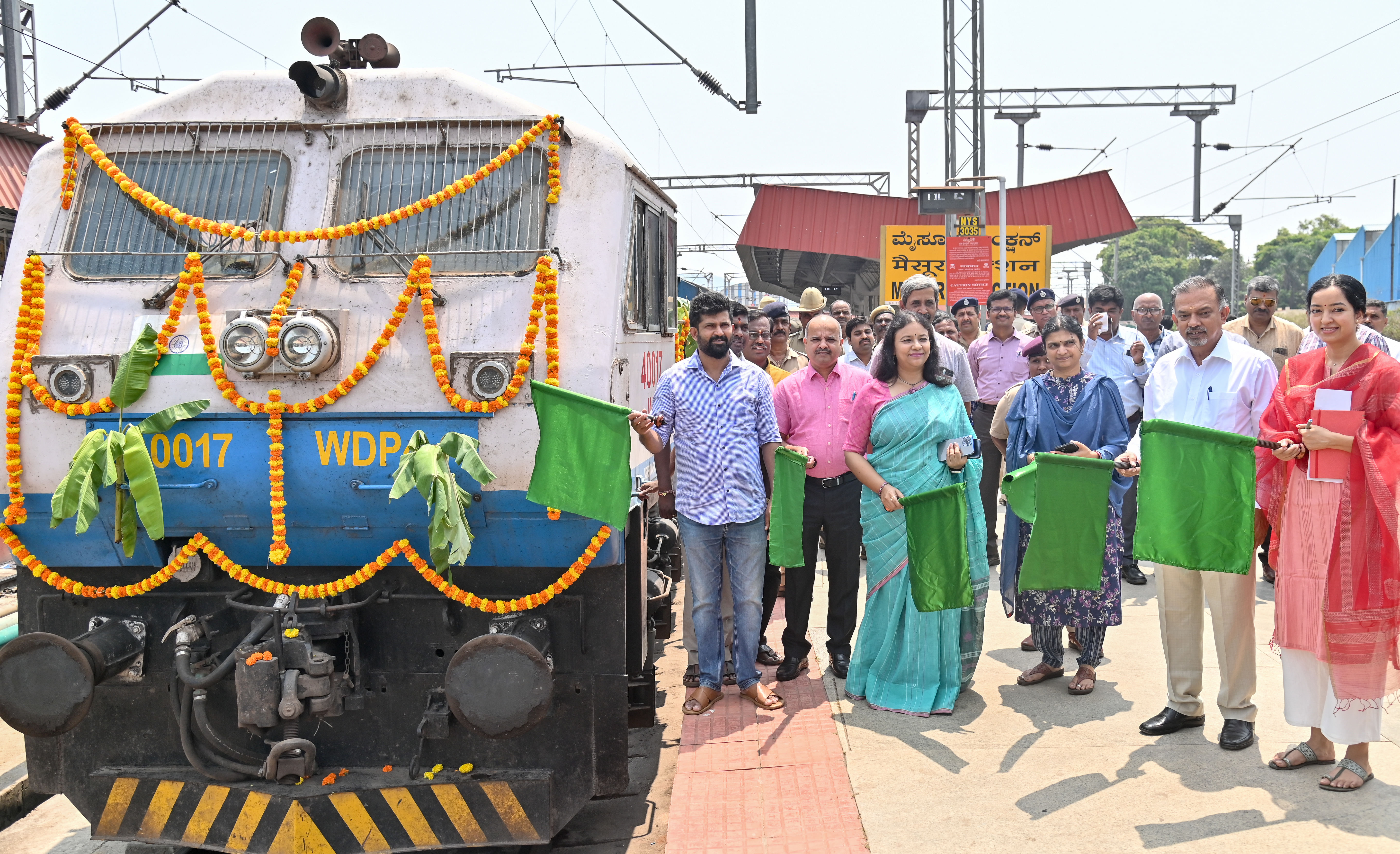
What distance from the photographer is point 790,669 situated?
6020 millimetres

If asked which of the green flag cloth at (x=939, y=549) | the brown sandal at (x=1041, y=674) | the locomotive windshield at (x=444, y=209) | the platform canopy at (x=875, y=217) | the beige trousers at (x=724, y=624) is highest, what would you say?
the platform canopy at (x=875, y=217)

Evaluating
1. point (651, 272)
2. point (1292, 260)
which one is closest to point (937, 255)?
point (651, 272)

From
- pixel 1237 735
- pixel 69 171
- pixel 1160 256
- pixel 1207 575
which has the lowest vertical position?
pixel 1237 735

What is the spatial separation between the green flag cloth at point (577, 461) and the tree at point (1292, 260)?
72.4 meters

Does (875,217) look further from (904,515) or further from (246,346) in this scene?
(246,346)

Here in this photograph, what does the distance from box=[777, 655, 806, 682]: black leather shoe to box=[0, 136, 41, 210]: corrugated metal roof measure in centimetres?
1144

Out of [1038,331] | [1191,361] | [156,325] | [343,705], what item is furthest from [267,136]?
[1038,331]

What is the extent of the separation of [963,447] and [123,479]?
3.64 meters

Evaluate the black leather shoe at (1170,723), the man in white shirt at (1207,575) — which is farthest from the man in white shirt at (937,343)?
the black leather shoe at (1170,723)

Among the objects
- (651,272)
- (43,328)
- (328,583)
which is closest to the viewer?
(328,583)

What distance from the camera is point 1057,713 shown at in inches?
208

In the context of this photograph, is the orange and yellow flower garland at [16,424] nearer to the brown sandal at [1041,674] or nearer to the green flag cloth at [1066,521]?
the green flag cloth at [1066,521]

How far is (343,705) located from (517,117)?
8.20 feet

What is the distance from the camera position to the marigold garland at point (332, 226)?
4.39 metres
